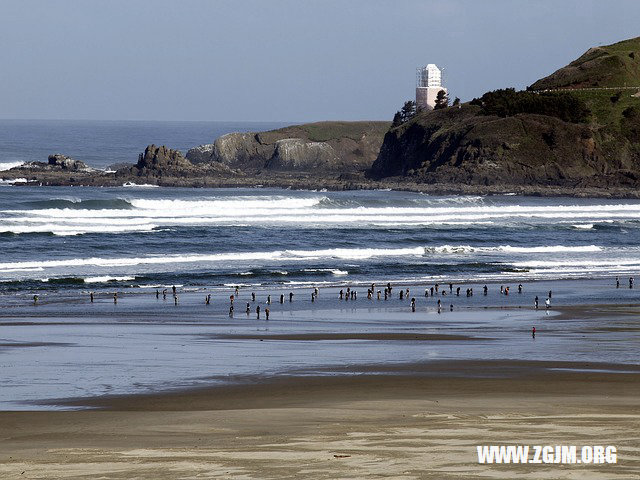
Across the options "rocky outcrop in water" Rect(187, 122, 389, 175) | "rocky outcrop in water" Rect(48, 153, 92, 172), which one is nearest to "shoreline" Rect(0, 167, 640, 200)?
"rocky outcrop in water" Rect(48, 153, 92, 172)

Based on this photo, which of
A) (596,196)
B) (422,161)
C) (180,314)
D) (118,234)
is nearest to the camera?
(180,314)

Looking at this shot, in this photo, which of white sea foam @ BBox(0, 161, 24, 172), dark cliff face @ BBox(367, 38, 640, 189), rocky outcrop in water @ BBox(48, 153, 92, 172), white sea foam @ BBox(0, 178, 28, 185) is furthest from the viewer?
white sea foam @ BBox(0, 161, 24, 172)

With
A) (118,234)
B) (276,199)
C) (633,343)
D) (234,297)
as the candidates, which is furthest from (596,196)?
(633,343)

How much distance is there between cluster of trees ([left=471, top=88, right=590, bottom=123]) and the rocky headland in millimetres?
109

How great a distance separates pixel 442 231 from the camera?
69.4 meters

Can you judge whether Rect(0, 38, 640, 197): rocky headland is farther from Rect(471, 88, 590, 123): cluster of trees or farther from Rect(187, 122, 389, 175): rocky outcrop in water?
Rect(187, 122, 389, 175): rocky outcrop in water

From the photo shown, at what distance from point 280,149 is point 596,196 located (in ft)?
156

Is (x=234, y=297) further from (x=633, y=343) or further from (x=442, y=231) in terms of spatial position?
(x=442, y=231)

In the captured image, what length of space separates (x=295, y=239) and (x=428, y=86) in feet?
281

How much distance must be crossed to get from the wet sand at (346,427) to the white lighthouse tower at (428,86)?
398ft

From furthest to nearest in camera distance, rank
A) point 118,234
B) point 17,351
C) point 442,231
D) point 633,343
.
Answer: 1. point 442,231
2. point 118,234
3. point 633,343
4. point 17,351

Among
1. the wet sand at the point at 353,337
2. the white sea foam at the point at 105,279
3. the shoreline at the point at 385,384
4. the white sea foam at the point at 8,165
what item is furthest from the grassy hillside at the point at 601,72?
the shoreline at the point at 385,384

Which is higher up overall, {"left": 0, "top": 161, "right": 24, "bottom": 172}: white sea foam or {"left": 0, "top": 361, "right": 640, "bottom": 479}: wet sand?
{"left": 0, "top": 161, "right": 24, "bottom": 172}: white sea foam

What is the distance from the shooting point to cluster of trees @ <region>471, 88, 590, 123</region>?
114875mm
